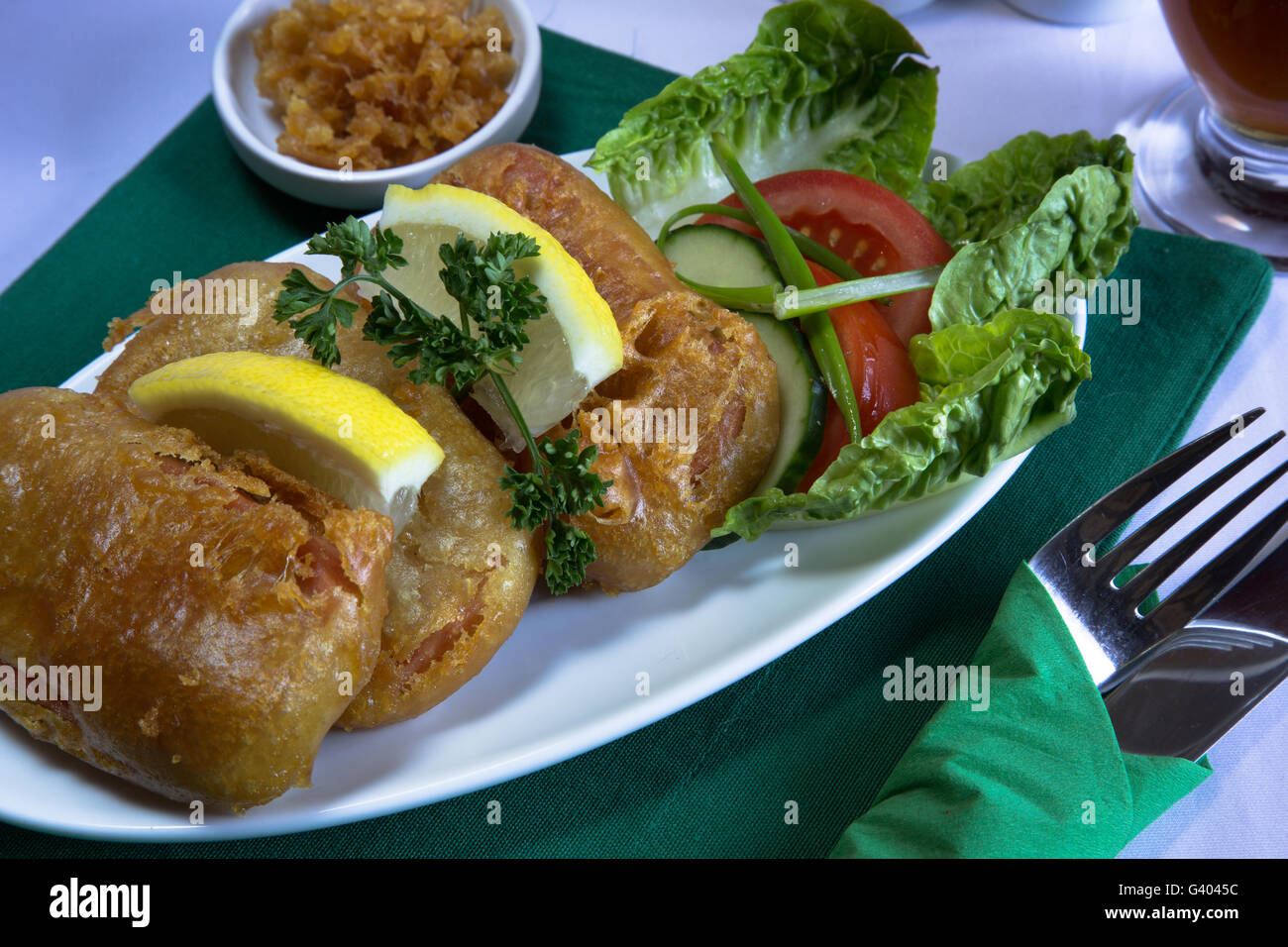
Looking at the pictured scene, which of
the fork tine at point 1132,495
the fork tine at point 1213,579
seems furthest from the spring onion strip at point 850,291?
the fork tine at point 1213,579

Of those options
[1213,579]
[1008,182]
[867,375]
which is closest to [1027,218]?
[1008,182]

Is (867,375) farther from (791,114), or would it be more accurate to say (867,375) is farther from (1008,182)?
(791,114)

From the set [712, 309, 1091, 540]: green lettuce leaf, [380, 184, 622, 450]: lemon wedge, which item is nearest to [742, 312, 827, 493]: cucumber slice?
[712, 309, 1091, 540]: green lettuce leaf

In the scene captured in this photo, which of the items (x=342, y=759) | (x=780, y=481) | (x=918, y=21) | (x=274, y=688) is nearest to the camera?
(x=274, y=688)
